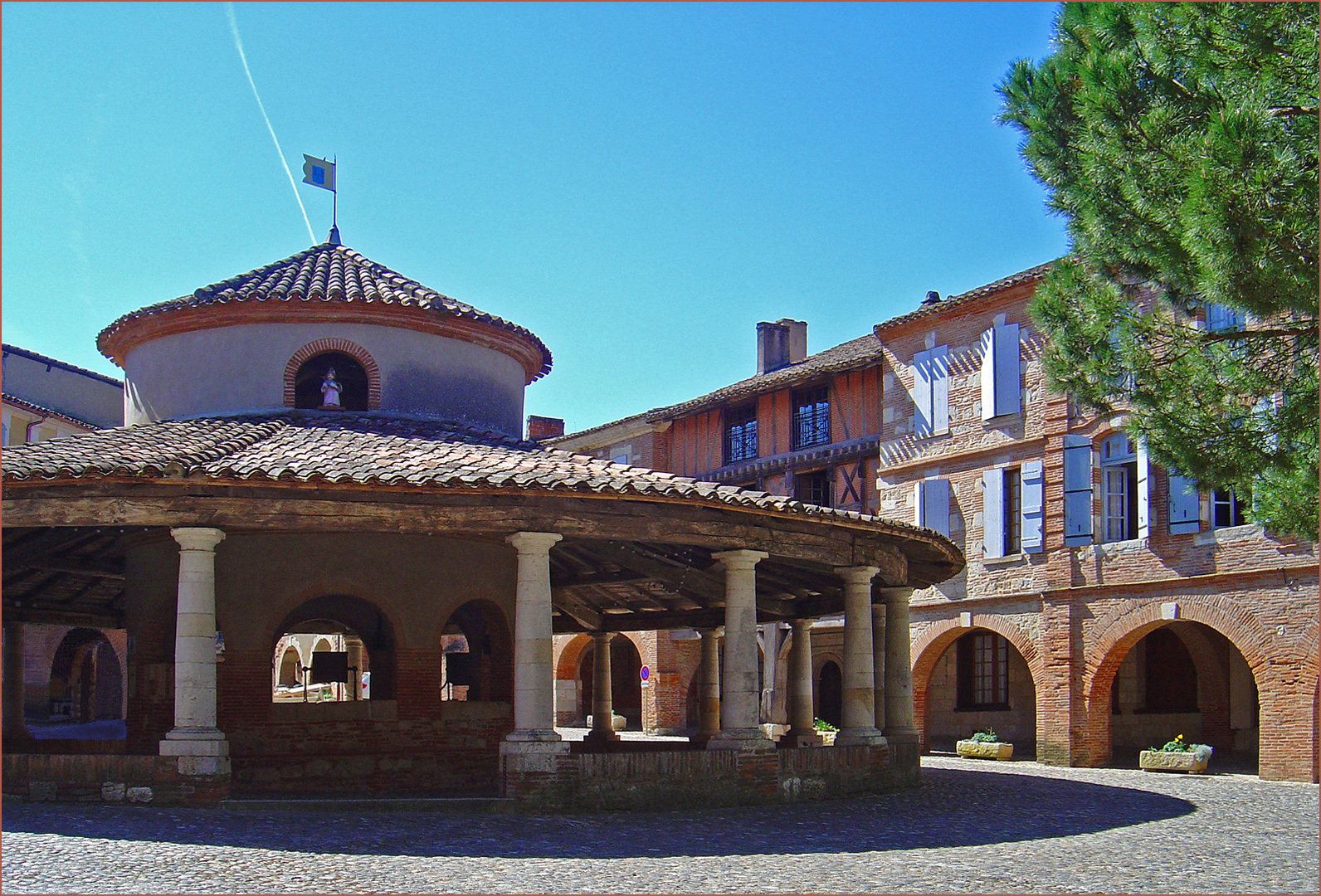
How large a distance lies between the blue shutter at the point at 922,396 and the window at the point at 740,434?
5362 mm

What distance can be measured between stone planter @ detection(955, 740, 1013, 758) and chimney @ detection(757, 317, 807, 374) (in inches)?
468

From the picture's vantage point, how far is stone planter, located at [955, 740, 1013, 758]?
25.7 m

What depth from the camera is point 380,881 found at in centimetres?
916

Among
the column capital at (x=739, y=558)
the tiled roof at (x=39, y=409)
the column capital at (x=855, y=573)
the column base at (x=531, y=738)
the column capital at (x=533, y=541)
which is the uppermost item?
the tiled roof at (x=39, y=409)

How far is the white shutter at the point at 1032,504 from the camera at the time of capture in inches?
989

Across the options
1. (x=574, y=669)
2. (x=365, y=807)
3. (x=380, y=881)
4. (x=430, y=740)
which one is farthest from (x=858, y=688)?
(x=574, y=669)

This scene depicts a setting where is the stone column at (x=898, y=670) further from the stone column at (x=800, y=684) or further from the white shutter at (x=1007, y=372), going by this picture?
the white shutter at (x=1007, y=372)

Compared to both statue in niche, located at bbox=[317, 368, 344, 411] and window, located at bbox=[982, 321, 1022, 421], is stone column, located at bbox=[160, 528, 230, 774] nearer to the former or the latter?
statue in niche, located at bbox=[317, 368, 344, 411]

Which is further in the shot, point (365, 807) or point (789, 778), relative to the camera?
point (789, 778)

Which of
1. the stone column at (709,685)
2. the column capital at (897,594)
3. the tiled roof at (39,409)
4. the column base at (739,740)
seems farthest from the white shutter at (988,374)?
the tiled roof at (39,409)

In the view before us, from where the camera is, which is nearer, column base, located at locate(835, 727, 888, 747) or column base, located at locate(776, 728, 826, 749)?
column base, located at locate(835, 727, 888, 747)

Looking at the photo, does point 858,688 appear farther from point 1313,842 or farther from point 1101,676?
point 1101,676

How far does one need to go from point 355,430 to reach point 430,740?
12.1ft

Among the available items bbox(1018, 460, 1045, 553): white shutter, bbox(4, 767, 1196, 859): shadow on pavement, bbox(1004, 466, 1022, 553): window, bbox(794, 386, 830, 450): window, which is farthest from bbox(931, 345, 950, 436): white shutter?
bbox(4, 767, 1196, 859): shadow on pavement
